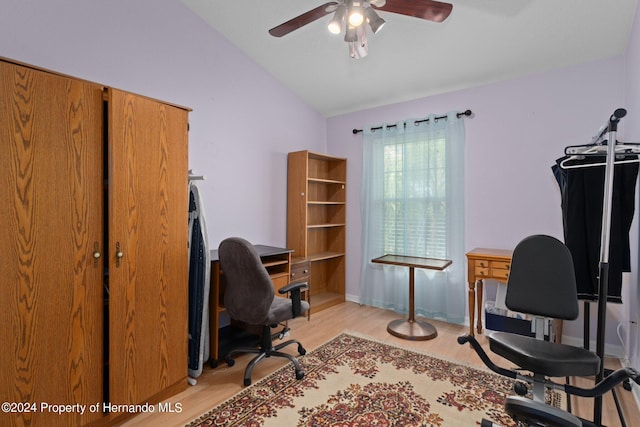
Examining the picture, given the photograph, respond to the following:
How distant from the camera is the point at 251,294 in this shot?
2201mm

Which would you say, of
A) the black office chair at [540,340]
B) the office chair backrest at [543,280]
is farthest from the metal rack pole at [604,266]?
the office chair backrest at [543,280]

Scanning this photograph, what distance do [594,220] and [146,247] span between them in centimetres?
290

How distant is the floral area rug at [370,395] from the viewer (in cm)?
183

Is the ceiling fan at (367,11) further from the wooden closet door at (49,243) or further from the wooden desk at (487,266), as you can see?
the wooden desk at (487,266)

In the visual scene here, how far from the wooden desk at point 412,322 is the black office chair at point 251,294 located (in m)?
1.22

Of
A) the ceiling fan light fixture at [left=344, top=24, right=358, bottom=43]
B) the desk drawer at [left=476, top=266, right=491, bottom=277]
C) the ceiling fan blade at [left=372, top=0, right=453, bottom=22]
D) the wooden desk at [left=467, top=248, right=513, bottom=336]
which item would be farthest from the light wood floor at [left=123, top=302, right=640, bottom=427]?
the ceiling fan blade at [left=372, top=0, right=453, bottom=22]

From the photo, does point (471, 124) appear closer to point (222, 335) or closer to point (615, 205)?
point (615, 205)

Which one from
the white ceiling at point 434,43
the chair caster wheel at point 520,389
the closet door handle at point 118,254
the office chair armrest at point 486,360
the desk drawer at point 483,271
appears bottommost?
the chair caster wheel at point 520,389

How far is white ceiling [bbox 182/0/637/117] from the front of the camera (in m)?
2.32

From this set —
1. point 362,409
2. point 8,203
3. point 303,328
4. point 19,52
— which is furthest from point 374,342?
point 19,52

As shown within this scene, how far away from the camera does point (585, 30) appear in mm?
2410

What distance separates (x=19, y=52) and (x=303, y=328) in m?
3.05

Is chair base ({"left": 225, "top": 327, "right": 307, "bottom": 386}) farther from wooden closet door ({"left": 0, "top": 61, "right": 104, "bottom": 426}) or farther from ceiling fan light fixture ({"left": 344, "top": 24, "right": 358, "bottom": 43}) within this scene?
ceiling fan light fixture ({"left": 344, "top": 24, "right": 358, "bottom": 43})

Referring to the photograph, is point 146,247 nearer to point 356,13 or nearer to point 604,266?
point 356,13
